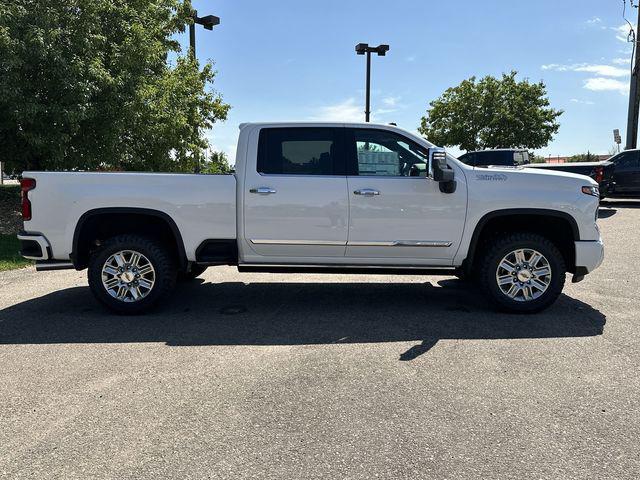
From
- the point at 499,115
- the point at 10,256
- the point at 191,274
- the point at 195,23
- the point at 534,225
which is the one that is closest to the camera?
the point at 534,225

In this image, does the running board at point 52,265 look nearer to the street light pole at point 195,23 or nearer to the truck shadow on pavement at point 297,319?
the truck shadow on pavement at point 297,319

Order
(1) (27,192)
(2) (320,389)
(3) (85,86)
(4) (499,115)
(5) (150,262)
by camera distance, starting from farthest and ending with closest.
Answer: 1. (4) (499,115)
2. (3) (85,86)
3. (5) (150,262)
4. (1) (27,192)
5. (2) (320,389)

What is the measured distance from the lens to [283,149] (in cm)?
562

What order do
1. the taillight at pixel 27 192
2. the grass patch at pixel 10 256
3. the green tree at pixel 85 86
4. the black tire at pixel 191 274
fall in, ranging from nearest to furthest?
1. the taillight at pixel 27 192
2. the black tire at pixel 191 274
3. the grass patch at pixel 10 256
4. the green tree at pixel 85 86

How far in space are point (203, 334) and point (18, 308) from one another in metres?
2.49

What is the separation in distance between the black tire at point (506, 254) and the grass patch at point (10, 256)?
7223mm

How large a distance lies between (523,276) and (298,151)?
2730mm

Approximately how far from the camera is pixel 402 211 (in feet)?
17.8

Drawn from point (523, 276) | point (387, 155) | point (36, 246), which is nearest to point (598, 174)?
point (523, 276)

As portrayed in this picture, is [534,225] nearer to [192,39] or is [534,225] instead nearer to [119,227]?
[119,227]

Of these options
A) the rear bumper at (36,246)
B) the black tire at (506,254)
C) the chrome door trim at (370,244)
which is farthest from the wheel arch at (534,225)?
the rear bumper at (36,246)

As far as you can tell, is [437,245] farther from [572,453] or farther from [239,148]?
[572,453]

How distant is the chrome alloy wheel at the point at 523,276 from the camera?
5.52m

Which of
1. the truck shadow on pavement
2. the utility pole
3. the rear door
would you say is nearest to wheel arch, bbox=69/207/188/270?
the truck shadow on pavement
